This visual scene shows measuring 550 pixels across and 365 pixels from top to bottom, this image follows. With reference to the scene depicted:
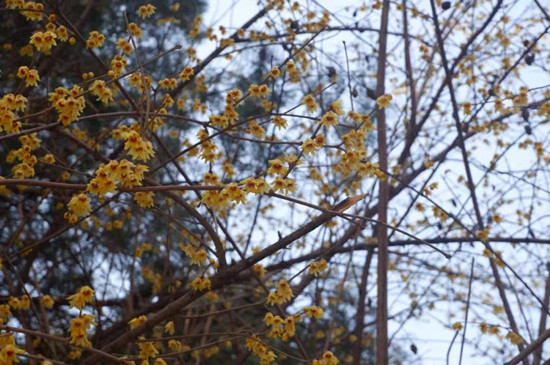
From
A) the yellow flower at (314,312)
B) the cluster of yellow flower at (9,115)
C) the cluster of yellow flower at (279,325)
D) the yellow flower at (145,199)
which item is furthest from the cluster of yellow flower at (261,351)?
the cluster of yellow flower at (9,115)

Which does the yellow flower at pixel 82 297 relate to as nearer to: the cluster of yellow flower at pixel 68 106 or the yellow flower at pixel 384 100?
the cluster of yellow flower at pixel 68 106

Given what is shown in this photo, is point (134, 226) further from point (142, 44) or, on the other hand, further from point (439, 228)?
point (439, 228)

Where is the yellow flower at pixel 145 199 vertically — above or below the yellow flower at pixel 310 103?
below

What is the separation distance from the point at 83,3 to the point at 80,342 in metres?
3.14

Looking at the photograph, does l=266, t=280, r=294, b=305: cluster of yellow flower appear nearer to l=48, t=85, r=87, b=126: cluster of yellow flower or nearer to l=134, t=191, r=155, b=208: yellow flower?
l=134, t=191, r=155, b=208: yellow flower

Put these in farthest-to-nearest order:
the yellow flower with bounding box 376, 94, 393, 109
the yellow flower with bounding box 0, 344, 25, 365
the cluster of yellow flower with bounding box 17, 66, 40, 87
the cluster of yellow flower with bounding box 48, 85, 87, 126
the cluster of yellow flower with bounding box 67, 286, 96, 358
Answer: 1. the yellow flower with bounding box 376, 94, 393, 109
2. the cluster of yellow flower with bounding box 17, 66, 40, 87
3. the cluster of yellow flower with bounding box 48, 85, 87, 126
4. the cluster of yellow flower with bounding box 67, 286, 96, 358
5. the yellow flower with bounding box 0, 344, 25, 365

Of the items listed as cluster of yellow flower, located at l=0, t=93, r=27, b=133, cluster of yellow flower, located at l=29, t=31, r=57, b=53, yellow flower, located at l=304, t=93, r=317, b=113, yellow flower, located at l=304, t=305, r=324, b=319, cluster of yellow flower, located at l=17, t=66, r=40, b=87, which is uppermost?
cluster of yellow flower, located at l=29, t=31, r=57, b=53

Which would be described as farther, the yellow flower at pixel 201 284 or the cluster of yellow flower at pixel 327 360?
the yellow flower at pixel 201 284

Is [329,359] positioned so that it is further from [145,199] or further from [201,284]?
[145,199]

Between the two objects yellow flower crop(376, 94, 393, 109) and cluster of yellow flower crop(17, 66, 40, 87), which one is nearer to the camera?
cluster of yellow flower crop(17, 66, 40, 87)

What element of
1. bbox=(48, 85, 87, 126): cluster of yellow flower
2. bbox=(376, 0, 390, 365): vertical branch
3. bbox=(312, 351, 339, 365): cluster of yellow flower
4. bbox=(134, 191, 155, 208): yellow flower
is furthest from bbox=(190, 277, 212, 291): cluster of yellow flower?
bbox=(48, 85, 87, 126): cluster of yellow flower

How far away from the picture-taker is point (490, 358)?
170 inches

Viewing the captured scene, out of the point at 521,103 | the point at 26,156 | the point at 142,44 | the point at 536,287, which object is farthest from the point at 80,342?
the point at 536,287

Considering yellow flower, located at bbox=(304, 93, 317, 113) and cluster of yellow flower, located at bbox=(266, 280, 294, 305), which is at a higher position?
yellow flower, located at bbox=(304, 93, 317, 113)
